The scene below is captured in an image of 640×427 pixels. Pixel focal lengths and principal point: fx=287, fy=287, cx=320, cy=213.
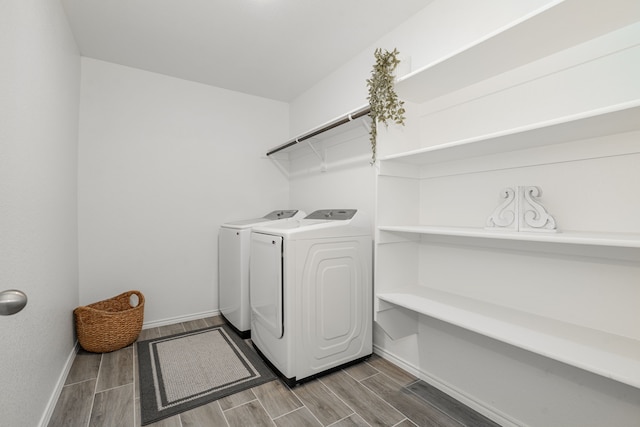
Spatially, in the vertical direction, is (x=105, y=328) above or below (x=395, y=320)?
below

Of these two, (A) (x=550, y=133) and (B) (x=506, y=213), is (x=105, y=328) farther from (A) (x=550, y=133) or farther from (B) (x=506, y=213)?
(A) (x=550, y=133)

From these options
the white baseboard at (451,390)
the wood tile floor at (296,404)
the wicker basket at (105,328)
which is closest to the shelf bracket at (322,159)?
the white baseboard at (451,390)

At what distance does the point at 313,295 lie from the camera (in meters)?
1.83

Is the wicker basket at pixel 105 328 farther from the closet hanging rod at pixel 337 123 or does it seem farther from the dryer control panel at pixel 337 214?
the closet hanging rod at pixel 337 123

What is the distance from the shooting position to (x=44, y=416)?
4.64 ft

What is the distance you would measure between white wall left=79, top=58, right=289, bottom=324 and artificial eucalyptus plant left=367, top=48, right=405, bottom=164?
1.85 metres

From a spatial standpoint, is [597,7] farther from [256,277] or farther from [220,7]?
[256,277]

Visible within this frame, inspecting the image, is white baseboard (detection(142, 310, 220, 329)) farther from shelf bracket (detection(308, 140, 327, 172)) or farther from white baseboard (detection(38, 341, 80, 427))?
shelf bracket (detection(308, 140, 327, 172))

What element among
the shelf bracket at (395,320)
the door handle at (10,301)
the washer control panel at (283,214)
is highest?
the washer control panel at (283,214)

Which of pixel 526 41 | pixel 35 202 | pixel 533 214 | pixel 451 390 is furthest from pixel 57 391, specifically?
pixel 526 41

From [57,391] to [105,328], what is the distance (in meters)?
0.53

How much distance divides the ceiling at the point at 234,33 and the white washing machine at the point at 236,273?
1.40 meters

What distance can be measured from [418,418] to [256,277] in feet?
4.33

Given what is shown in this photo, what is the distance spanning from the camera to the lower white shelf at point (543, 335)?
3.01 feet
